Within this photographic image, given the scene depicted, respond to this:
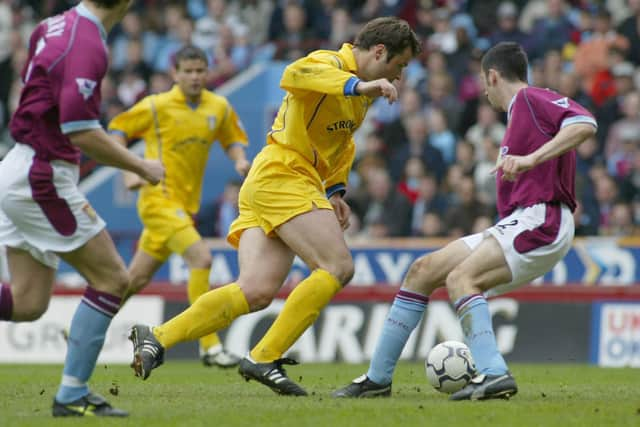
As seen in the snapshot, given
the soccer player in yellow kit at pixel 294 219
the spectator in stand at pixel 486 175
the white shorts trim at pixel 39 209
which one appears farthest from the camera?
the spectator in stand at pixel 486 175

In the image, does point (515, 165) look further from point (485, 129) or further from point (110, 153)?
point (485, 129)

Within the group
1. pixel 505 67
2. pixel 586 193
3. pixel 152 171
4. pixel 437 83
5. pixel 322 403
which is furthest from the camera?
pixel 437 83

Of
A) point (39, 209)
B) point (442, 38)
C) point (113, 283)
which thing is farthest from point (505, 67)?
point (442, 38)

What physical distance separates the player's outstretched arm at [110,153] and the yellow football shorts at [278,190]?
1563 millimetres

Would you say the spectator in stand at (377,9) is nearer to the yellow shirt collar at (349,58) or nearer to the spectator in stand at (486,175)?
the spectator in stand at (486,175)

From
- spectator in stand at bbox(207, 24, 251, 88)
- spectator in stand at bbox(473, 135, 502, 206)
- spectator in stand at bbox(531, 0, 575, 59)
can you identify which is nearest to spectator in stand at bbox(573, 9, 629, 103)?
spectator in stand at bbox(531, 0, 575, 59)

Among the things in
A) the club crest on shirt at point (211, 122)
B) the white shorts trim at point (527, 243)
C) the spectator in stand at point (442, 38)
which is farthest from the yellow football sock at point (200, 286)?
the spectator in stand at point (442, 38)

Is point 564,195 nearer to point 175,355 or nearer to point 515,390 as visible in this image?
point 515,390

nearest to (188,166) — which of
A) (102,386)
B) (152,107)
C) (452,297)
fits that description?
(152,107)

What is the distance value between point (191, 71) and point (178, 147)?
29.4 inches

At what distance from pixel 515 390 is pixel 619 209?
8.70m

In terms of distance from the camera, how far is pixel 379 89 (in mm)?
7457

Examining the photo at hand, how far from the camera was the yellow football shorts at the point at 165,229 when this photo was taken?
12.1 m

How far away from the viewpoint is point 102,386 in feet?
30.6
